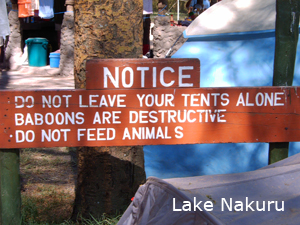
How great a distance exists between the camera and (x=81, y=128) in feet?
6.54

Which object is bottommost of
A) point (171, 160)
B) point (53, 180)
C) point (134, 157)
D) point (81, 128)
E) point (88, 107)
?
point (53, 180)

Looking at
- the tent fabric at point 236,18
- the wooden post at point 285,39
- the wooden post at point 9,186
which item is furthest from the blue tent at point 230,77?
the wooden post at point 9,186

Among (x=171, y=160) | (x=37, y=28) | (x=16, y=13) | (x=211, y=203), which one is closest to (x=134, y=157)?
(x=171, y=160)

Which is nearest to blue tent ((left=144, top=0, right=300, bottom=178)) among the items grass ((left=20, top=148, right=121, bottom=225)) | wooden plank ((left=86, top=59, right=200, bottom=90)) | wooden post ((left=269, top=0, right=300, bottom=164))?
grass ((left=20, top=148, right=121, bottom=225))

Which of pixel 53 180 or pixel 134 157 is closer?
pixel 134 157

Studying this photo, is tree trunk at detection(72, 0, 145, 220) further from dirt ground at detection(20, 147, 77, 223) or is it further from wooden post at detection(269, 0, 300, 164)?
wooden post at detection(269, 0, 300, 164)

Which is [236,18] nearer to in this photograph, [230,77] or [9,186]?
[230,77]

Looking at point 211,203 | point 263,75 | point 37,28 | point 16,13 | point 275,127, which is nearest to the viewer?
point 211,203

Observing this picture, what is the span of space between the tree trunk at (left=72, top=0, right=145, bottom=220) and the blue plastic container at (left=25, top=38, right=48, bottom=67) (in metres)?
9.20

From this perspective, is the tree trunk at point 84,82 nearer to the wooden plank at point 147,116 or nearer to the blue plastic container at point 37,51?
the wooden plank at point 147,116

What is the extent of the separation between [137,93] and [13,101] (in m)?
0.71

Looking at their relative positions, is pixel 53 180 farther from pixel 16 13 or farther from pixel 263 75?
pixel 16 13

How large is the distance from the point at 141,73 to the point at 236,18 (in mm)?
2392

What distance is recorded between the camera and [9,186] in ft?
6.64
